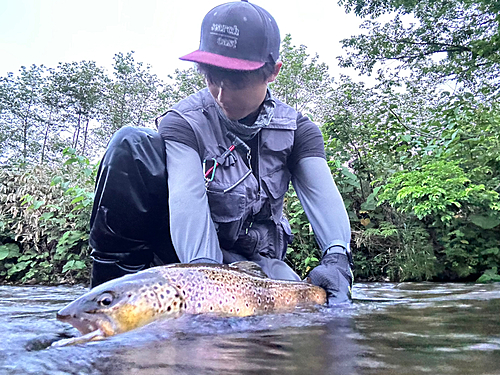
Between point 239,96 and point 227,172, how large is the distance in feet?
1.52

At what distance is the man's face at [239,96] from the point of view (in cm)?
250

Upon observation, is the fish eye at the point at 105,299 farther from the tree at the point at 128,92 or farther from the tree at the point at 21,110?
the tree at the point at 21,110

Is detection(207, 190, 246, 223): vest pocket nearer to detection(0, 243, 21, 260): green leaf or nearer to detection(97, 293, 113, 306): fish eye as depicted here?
detection(97, 293, 113, 306): fish eye

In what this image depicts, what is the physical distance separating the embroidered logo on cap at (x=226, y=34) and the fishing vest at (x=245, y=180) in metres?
0.42

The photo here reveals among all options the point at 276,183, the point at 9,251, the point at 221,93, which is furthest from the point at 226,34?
the point at 9,251

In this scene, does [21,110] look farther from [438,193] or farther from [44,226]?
[438,193]

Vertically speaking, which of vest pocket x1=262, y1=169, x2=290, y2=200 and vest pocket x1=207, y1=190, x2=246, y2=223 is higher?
vest pocket x1=262, y1=169, x2=290, y2=200

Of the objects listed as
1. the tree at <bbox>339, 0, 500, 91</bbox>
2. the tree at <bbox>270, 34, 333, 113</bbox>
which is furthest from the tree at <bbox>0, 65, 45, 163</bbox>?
the tree at <bbox>339, 0, 500, 91</bbox>

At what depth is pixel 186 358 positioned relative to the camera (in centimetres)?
104

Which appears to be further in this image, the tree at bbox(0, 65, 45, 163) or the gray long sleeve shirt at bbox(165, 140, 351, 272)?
the tree at bbox(0, 65, 45, 163)

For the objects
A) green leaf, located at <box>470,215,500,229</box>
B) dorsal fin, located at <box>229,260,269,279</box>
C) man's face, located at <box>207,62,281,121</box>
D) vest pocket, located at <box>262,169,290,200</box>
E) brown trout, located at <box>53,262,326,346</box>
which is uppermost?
man's face, located at <box>207,62,281,121</box>

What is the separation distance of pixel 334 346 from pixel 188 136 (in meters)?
1.64

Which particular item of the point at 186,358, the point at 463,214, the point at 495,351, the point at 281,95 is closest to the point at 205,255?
the point at 186,358

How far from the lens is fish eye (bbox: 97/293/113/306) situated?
4.83 ft
